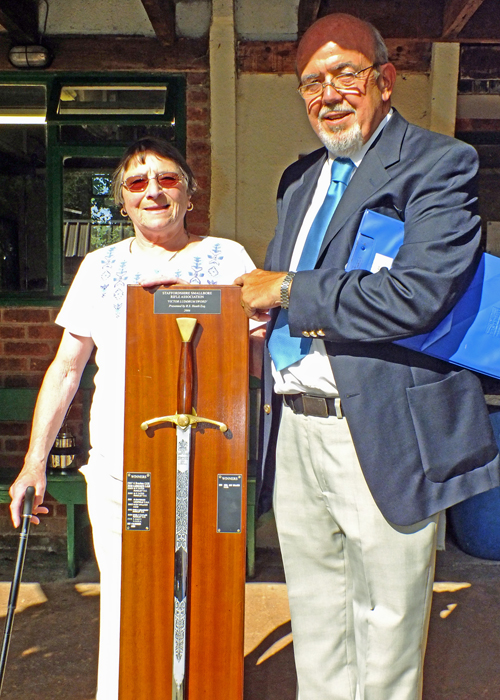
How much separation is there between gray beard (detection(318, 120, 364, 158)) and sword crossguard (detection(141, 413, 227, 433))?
0.86 m

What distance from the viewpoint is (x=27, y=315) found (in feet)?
14.2

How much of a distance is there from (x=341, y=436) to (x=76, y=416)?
110 inches

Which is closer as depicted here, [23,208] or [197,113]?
[197,113]

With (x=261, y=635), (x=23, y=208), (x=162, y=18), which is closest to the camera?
(x=261, y=635)

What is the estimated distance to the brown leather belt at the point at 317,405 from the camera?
192 cm

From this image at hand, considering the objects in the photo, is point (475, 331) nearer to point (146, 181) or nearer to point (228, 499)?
point (228, 499)

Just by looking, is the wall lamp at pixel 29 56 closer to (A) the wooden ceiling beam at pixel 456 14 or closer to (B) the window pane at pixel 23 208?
(B) the window pane at pixel 23 208

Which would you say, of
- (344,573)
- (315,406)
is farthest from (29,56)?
(344,573)

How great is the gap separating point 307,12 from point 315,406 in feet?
8.92

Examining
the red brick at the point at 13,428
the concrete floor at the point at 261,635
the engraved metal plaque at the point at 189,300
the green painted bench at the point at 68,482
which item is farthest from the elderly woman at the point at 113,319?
the red brick at the point at 13,428

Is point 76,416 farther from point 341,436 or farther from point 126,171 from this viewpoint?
point 341,436

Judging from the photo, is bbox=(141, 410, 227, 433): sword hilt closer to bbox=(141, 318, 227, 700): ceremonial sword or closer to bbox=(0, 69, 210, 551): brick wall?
bbox=(141, 318, 227, 700): ceremonial sword

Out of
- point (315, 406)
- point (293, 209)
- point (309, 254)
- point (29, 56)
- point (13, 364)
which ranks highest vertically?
point (29, 56)

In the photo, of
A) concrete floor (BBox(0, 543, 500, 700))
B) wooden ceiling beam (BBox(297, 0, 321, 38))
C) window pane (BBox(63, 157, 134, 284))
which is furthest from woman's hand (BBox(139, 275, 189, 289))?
window pane (BBox(63, 157, 134, 284))
